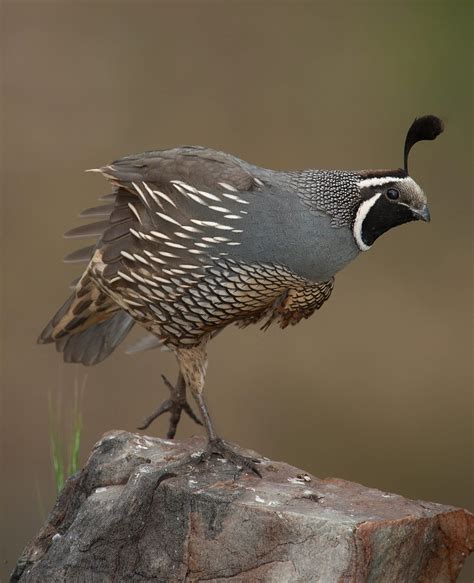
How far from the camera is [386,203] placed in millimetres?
3727

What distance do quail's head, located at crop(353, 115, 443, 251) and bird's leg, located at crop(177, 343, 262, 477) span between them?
555mm

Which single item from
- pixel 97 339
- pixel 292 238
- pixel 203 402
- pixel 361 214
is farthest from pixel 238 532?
pixel 97 339

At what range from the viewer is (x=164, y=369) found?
6043mm

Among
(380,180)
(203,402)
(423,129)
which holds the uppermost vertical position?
(423,129)

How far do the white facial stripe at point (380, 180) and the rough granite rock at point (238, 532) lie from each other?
777 mm

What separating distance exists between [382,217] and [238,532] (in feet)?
3.00

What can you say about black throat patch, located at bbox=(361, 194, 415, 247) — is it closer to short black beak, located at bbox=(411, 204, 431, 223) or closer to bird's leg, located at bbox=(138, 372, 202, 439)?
short black beak, located at bbox=(411, 204, 431, 223)

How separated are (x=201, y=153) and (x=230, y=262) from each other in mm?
357

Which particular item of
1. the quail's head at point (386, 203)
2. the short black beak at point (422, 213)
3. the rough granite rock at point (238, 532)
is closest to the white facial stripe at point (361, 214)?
the quail's head at point (386, 203)

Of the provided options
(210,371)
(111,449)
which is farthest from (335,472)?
(111,449)

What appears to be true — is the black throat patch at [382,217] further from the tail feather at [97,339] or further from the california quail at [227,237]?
the tail feather at [97,339]

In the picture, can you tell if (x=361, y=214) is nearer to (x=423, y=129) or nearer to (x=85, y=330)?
(x=423, y=129)

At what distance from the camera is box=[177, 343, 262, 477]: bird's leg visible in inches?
149

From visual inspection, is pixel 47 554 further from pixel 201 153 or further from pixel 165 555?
pixel 201 153
